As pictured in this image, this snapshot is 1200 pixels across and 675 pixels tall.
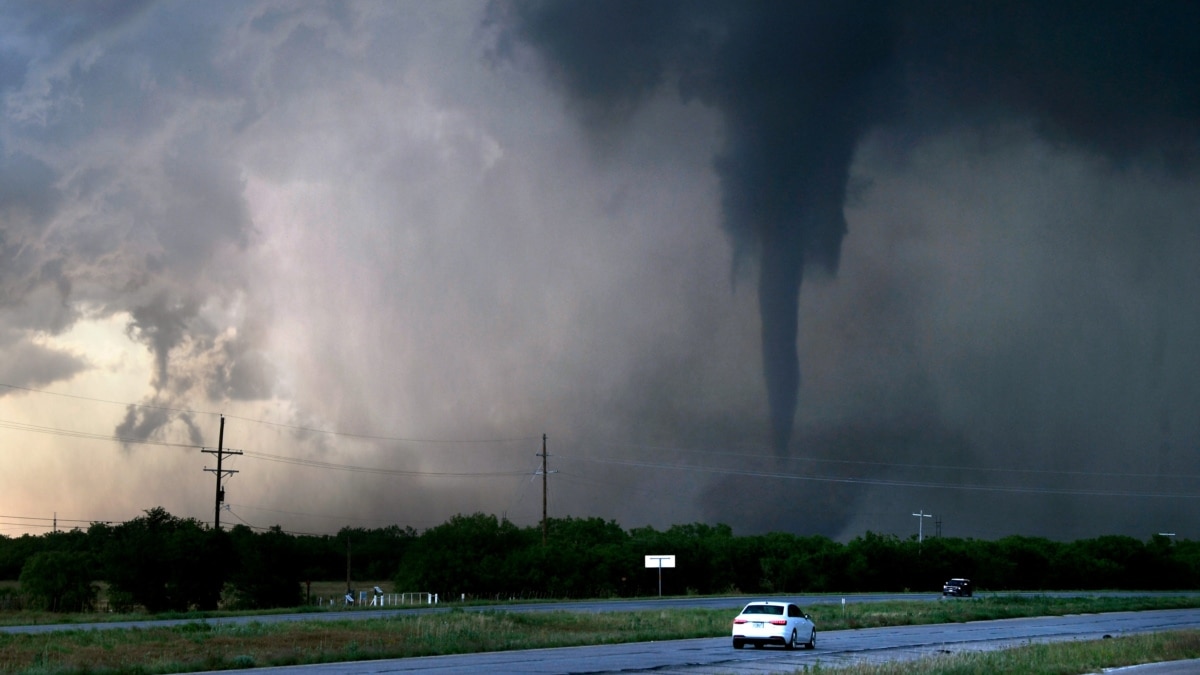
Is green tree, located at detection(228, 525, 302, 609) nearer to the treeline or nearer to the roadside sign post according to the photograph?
the treeline

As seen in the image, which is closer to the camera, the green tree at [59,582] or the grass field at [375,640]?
the grass field at [375,640]

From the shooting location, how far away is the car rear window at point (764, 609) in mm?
41906

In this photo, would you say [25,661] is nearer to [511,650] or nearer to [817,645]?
[511,650]

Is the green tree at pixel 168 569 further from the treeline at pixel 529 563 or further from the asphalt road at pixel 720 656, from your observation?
the asphalt road at pixel 720 656

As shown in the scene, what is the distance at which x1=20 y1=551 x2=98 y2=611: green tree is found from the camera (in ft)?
347

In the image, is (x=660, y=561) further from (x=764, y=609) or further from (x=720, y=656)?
(x=720, y=656)

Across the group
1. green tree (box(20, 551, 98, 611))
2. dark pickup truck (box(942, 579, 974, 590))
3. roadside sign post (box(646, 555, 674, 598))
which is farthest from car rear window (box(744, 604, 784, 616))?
green tree (box(20, 551, 98, 611))

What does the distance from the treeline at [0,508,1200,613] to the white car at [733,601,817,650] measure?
246 ft

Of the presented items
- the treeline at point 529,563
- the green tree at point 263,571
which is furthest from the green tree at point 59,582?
the green tree at point 263,571

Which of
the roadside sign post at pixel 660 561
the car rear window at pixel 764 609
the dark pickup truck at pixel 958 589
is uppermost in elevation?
the car rear window at pixel 764 609

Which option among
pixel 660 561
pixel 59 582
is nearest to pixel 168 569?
pixel 59 582

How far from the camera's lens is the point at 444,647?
41.6 m

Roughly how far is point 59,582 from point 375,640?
A: 248 feet

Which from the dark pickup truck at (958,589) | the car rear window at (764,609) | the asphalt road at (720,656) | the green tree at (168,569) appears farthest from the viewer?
the dark pickup truck at (958,589)
